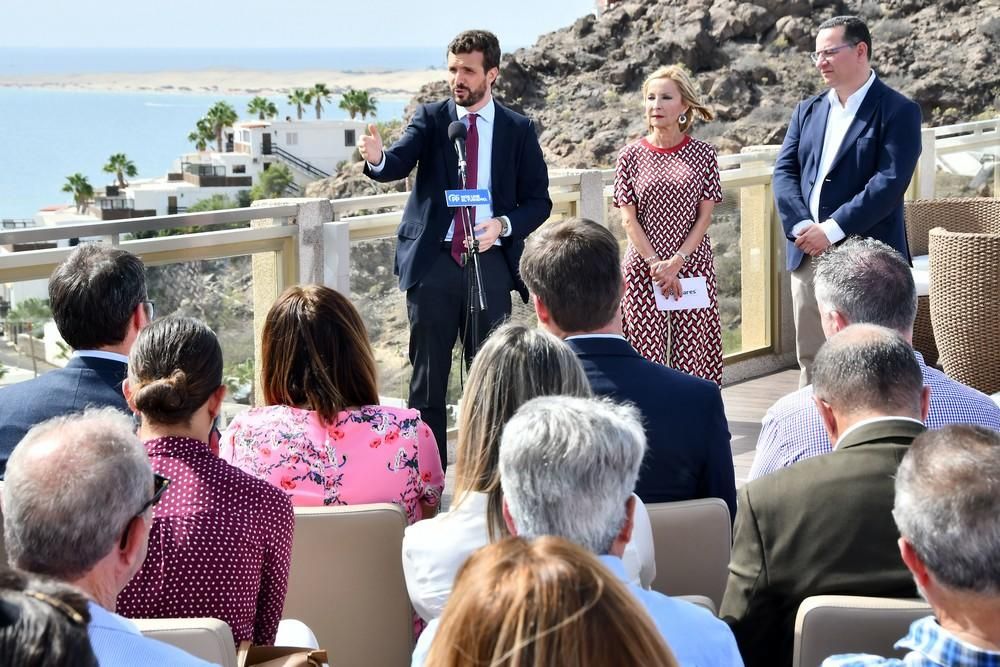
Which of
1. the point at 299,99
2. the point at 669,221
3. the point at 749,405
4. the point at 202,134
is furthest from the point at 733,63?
the point at 202,134

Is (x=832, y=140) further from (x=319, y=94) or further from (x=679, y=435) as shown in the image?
(x=319, y=94)

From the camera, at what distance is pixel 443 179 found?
4941mm

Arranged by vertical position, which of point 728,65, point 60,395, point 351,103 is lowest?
point 60,395

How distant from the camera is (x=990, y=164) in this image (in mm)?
9609

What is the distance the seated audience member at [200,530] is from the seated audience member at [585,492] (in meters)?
0.61

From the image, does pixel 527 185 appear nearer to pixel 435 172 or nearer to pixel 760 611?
pixel 435 172

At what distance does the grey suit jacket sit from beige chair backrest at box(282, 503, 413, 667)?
2.35 ft

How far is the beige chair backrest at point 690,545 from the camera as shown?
2.49 metres

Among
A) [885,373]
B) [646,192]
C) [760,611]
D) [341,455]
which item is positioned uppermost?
[646,192]

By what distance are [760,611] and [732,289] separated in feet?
18.3

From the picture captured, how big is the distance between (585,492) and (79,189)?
70.5 m

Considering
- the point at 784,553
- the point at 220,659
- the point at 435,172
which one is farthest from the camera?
the point at 435,172

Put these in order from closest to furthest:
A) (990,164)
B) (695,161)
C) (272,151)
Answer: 1. (695,161)
2. (990,164)
3. (272,151)

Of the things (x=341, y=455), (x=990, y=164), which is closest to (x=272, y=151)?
(x=990, y=164)
